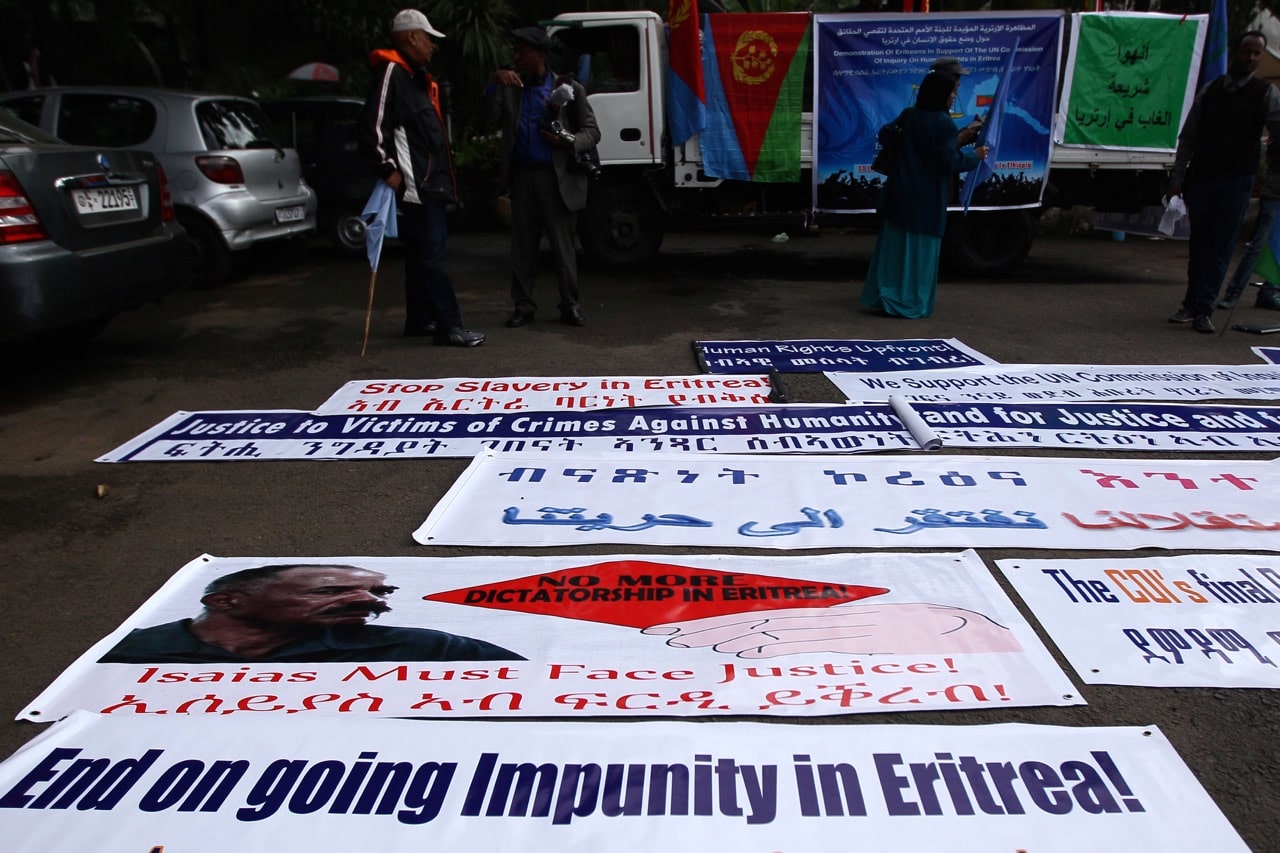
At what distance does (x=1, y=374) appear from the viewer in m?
5.77

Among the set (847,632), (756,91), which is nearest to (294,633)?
(847,632)

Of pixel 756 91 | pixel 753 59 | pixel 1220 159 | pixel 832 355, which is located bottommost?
pixel 832 355

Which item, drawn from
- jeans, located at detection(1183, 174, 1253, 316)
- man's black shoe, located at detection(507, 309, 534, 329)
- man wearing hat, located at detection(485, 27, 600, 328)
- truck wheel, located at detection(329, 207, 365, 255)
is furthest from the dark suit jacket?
truck wheel, located at detection(329, 207, 365, 255)

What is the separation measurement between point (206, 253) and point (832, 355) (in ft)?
18.8

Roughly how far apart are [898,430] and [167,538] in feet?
9.99

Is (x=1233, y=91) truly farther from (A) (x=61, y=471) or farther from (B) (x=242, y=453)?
(A) (x=61, y=471)

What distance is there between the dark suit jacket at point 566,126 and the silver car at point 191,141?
3.23 metres

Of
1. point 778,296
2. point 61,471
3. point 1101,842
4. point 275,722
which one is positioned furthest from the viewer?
point 778,296

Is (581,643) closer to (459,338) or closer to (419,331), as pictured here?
(459,338)

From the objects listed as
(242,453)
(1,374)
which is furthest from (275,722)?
(1,374)

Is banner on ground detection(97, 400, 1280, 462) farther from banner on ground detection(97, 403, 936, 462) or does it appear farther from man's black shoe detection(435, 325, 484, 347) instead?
man's black shoe detection(435, 325, 484, 347)

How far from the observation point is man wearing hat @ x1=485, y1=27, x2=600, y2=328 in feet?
20.3

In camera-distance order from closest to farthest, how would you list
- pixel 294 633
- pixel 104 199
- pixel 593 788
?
1. pixel 593 788
2. pixel 294 633
3. pixel 104 199

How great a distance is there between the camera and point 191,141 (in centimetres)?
815
